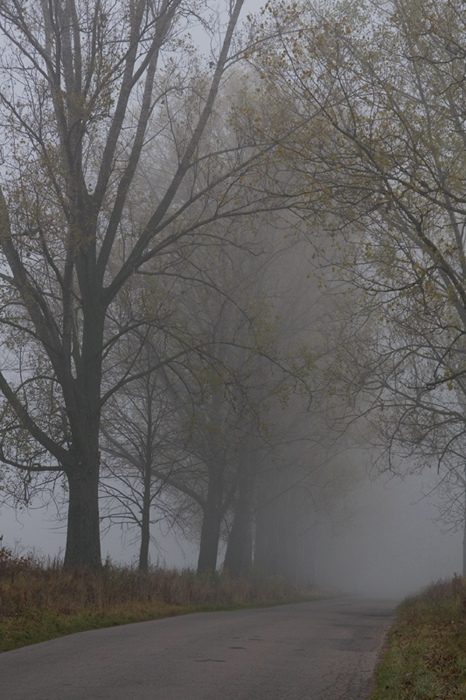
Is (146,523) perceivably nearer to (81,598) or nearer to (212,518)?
(212,518)

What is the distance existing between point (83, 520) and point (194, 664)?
9.54 meters

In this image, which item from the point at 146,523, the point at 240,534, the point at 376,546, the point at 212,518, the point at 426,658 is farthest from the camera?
the point at 376,546

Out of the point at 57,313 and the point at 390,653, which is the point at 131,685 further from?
the point at 57,313

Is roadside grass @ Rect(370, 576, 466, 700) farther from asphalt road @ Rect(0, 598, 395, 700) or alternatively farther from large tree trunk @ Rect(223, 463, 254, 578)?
large tree trunk @ Rect(223, 463, 254, 578)

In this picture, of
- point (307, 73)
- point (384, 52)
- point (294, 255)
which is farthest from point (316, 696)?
point (294, 255)

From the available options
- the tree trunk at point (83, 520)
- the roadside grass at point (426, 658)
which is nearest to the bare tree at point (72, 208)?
the tree trunk at point (83, 520)

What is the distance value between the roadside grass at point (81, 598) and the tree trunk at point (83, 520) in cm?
53

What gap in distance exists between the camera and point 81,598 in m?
14.5

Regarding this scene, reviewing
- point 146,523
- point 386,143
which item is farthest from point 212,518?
point 386,143

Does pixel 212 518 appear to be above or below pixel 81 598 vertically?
above

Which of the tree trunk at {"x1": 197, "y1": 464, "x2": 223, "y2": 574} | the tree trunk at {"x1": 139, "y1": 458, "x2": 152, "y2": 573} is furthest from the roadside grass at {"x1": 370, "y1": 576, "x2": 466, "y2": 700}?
the tree trunk at {"x1": 197, "y1": 464, "x2": 223, "y2": 574}

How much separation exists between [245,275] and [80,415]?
10283mm

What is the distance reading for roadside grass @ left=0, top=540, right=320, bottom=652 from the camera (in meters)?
11.8

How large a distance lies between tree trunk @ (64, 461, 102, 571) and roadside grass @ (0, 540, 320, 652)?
53 cm
